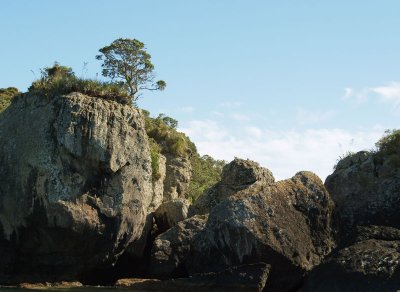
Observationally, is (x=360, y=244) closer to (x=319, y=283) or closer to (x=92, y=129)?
(x=319, y=283)

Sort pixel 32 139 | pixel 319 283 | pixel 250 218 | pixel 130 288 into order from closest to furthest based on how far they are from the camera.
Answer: pixel 319 283, pixel 250 218, pixel 130 288, pixel 32 139

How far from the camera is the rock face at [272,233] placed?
1894 cm

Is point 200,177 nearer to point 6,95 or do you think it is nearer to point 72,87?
point 6,95

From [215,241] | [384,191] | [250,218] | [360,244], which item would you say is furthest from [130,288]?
[384,191]

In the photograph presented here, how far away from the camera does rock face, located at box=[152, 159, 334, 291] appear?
62.1 feet

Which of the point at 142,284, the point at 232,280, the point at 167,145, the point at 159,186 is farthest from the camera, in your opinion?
the point at 167,145

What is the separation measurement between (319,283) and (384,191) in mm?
5550

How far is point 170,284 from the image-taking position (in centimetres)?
1950

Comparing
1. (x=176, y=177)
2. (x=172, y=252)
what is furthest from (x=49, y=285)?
(x=176, y=177)

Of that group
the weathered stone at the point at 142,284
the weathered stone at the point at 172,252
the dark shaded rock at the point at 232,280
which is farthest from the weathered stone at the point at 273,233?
the weathered stone at the point at 172,252

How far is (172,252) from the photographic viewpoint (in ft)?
74.0

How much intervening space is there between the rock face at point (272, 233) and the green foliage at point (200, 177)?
52.0 feet

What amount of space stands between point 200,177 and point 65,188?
21969 millimetres

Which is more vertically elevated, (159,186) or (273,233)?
(159,186)
